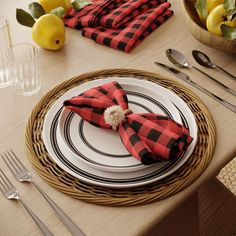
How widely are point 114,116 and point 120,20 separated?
411mm

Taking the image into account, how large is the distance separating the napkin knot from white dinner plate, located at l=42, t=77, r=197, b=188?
0.15 ft

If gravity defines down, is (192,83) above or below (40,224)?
above

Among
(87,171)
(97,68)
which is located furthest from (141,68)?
(87,171)

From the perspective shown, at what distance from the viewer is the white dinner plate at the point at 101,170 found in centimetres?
73

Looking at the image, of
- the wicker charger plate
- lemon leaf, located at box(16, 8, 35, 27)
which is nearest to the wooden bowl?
the wicker charger plate

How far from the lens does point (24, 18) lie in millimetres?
1103

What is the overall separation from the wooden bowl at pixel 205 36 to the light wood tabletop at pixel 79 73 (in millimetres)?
42

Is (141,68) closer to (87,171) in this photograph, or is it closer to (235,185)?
(87,171)

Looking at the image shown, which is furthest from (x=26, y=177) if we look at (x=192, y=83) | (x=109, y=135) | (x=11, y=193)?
(x=192, y=83)

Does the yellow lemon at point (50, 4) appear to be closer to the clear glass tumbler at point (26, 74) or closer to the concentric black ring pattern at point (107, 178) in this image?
the clear glass tumbler at point (26, 74)

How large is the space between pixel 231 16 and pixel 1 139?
21.0 inches

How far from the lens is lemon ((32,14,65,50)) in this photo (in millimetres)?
1036

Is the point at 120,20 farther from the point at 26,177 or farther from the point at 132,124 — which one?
the point at 26,177

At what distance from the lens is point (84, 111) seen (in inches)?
31.8
